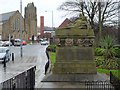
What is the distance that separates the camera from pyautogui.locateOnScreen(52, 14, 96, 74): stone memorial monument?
47.1 feet

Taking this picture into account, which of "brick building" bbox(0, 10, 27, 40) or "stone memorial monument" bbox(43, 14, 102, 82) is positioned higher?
"brick building" bbox(0, 10, 27, 40)

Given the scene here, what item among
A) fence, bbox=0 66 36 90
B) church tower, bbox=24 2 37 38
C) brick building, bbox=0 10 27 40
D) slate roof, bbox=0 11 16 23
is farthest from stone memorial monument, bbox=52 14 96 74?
church tower, bbox=24 2 37 38

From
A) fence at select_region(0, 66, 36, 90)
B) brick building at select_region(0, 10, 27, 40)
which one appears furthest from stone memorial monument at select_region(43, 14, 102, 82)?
brick building at select_region(0, 10, 27, 40)

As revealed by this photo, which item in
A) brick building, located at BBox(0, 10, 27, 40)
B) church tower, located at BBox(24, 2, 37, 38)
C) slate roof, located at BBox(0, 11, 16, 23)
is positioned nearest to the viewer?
brick building, located at BBox(0, 10, 27, 40)

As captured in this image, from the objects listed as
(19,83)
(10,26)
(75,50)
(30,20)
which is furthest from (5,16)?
(19,83)

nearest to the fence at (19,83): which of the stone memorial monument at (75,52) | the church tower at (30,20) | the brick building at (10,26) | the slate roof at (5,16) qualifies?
the stone memorial monument at (75,52)

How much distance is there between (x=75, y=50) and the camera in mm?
14508

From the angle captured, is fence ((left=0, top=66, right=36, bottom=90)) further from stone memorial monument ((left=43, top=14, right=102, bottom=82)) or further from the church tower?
the church tower

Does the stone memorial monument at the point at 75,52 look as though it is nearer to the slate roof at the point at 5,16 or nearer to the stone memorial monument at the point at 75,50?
the stone memorial monument at the point at 75,50

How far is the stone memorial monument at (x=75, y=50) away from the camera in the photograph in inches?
565

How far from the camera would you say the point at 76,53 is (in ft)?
47.5

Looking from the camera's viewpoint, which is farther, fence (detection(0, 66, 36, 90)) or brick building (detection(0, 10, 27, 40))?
brick building (detection(0, 10, 27, 40))

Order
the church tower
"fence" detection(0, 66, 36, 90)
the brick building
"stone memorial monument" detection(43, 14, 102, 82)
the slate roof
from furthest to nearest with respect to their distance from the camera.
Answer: the church tower
the slate roof
the brick building
"stone memorial monument" detection(43, 14, 102, 82)
"fence" detection(0, 66, 36, 90)

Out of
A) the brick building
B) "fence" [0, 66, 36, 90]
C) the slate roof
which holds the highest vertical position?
the slate roof
